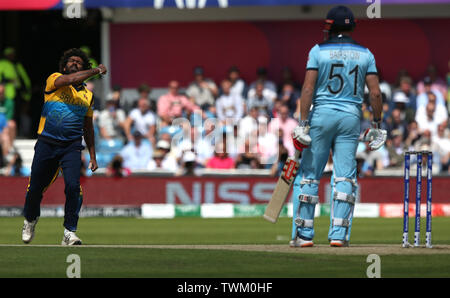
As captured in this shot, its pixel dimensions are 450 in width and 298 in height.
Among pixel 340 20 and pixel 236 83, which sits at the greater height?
pixel 340 20

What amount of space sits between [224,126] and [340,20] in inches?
395

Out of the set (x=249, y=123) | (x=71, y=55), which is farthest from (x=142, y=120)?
(x=71, y=55)

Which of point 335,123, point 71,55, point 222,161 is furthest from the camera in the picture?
point 222,161

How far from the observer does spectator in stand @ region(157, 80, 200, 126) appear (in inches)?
810

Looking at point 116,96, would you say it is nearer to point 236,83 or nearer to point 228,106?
point 228,106

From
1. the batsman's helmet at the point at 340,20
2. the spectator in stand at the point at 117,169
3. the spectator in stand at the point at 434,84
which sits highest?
the batsman's helmet at the point at 340,20

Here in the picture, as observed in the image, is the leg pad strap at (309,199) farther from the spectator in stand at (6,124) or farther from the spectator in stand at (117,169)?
the spectator in stand at (6,124)

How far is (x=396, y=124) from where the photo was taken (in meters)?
20.2

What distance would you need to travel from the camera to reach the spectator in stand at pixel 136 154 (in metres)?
19.9

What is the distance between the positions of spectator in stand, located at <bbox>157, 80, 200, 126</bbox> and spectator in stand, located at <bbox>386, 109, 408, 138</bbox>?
3548 millimetres

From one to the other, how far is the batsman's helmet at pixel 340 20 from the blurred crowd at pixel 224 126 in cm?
890

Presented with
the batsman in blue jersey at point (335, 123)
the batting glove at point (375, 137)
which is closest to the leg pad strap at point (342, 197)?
the batsman in blue jersey at point (335, 123)

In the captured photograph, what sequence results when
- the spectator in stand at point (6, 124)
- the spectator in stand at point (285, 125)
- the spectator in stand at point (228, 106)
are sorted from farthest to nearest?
the spectator in stand at point (228, 106) < the spectator in stand at point (6, 124) < the spectator in stand at point (285, 125)

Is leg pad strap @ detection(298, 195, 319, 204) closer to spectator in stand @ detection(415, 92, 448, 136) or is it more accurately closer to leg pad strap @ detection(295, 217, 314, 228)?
leg pad strap @ detection(295, 217, 314, 228)
